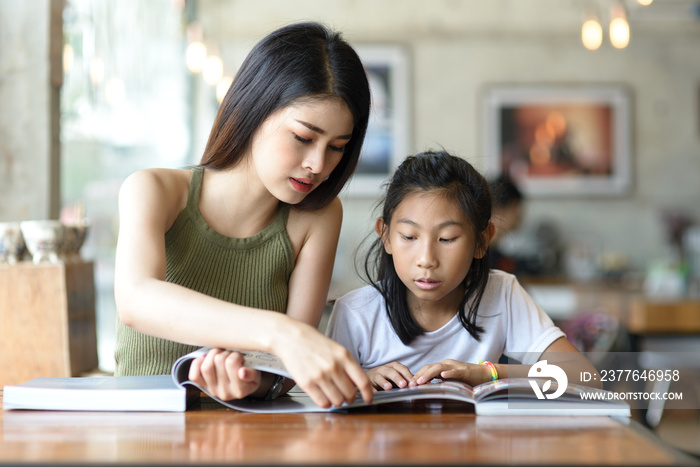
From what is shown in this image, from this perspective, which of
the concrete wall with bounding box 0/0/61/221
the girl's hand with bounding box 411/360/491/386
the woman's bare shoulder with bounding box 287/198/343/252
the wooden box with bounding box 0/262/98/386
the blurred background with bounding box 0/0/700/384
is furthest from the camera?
the blurred background with bounding box 0/0/700/384

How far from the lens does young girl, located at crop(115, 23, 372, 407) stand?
925mm

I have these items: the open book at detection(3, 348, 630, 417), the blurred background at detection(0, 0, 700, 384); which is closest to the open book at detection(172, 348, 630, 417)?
the open book at detection(3, 348, 630, 417)

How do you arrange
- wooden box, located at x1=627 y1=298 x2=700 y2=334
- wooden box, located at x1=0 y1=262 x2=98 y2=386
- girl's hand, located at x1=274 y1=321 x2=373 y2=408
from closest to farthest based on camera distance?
girl's hand, located at x1=274 y1=321 x2=373 y2=408 < wooden box, located at x1=0 y1=262 x2=98 y2=386 < wooden box, located at x1=627 y1=298 x2=700 y2=334

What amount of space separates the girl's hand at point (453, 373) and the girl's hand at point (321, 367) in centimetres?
20

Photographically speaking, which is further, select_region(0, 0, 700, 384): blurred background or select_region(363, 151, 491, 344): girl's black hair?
select_region(0, 0, 700, 384): blurred background

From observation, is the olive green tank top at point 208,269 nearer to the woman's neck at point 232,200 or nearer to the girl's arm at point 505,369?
the woman's neck at point 232,200

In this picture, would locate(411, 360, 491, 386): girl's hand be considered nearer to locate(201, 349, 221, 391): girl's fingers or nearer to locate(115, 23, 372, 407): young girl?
locate(115, 23, 372, 407): young girl

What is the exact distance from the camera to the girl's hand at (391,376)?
1.08m

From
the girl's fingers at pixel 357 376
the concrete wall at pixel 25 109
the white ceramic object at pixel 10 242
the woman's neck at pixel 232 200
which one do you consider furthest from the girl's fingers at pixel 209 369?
the concrete wall at pixel 25 109

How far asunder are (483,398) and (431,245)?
406 mm

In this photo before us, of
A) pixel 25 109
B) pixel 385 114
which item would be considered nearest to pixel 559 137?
pixel 385 114

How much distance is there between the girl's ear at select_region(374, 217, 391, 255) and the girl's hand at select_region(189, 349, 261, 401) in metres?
0.57

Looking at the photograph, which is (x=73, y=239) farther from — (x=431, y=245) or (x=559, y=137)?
(x=559, y=137)

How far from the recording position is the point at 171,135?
5469 mm
